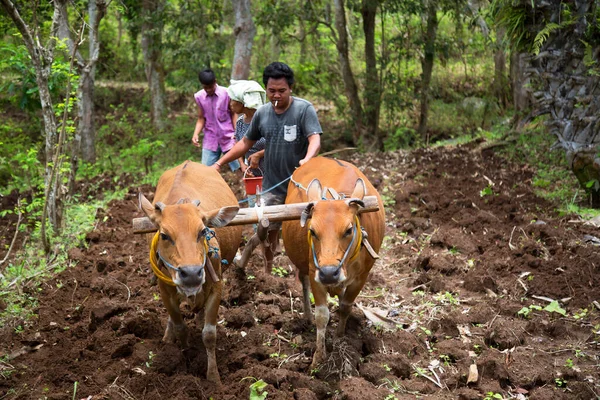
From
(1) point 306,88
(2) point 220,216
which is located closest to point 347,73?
(1) point 306,88

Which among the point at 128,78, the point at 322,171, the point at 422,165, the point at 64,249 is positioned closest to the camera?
the point at 322,171

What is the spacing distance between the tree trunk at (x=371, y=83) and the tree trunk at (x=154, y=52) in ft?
16.9

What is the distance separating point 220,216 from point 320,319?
1176mm

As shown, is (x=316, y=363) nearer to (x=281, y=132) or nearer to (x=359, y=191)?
(x=359, y=191)

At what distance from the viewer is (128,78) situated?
25.4m

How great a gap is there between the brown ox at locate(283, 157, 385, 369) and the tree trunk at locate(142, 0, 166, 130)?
1109 cm

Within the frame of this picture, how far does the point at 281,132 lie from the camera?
6074 millimetres

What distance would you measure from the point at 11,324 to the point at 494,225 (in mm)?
6008

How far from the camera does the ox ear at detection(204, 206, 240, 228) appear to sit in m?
4.49

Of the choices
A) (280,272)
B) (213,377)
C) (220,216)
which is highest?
(220,216)

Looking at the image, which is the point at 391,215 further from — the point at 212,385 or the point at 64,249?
the point at 212,385

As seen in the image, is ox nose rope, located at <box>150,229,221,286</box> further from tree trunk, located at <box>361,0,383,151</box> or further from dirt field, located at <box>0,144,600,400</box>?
tree trunk, located at <box>361,0,383,151</box>

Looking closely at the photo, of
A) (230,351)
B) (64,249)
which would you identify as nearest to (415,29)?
(64,249)

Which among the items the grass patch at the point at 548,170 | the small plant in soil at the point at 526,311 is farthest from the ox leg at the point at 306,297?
the grass patch at the point at 548,170
